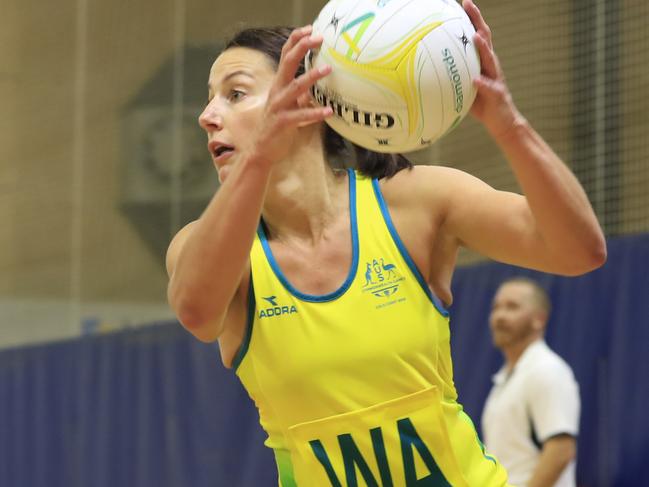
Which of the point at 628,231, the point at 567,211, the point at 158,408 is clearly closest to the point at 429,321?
the point at 567,211

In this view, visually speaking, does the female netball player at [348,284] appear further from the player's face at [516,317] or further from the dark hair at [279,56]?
the player's face at [516,317]

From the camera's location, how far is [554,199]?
219 cm

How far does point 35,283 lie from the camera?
9.52 metres

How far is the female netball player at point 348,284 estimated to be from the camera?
7.57 feet

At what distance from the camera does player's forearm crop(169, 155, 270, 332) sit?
2.18 metres

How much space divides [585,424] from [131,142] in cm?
481

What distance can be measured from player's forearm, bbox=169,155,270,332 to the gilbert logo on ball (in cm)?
21

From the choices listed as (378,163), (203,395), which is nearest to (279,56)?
(378,163)

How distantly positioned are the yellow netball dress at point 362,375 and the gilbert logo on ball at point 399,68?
16.1 inches

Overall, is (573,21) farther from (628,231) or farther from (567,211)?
(567,211)

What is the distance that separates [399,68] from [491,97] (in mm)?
180

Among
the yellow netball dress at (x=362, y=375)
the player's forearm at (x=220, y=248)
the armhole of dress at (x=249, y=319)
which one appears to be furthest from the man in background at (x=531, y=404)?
the player's forearm at (x=220, y=248)

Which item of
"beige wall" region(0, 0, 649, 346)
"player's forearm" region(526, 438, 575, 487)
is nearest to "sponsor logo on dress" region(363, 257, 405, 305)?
"player's forearm" region(526, 438, 575, 487)

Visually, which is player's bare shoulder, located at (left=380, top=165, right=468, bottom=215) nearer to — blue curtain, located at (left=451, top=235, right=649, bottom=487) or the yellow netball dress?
the yellow netball dress
